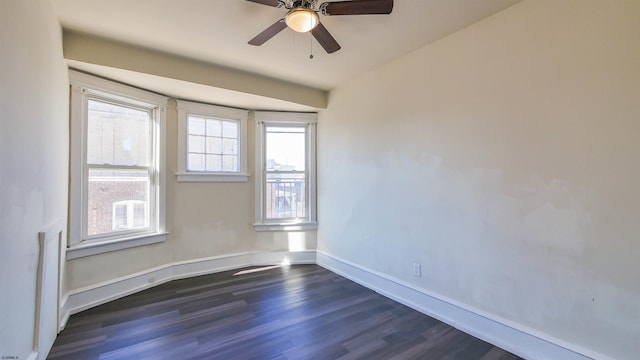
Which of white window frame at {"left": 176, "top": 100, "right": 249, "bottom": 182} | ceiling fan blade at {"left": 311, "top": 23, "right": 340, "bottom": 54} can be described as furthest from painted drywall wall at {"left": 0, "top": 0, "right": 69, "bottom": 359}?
ceiling fan blade at {"left": 311, "top": 23, "right": 340, "bottom": 54}

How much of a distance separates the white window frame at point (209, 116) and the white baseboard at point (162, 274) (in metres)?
1.11

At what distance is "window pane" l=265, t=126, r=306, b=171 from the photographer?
4363 mm

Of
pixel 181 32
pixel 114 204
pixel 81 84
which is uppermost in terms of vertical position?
pixel 181 32

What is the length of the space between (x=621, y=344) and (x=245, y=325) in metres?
2.57

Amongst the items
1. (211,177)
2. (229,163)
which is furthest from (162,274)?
(229,163)

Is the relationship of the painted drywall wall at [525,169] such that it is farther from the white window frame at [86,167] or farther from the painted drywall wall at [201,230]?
the white window frame at [86,167]

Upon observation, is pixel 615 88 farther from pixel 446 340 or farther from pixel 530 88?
pixel 446 340

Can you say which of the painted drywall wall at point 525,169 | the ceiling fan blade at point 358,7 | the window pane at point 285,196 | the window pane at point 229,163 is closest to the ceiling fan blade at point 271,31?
the ceiling fan blade at point 358,7

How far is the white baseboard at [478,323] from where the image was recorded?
1.95 meters

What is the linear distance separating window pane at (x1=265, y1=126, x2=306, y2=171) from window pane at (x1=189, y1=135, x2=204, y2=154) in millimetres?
901

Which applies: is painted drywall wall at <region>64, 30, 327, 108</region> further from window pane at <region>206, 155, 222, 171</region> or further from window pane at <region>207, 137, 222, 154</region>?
window pane at <region>206, 155, 222, 171</region>

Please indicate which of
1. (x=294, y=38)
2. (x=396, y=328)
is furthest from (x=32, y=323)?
(x=294, y=38)

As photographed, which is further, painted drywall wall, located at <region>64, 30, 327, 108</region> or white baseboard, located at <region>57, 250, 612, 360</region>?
painted drywall wall, located at <region>64, 30, 327, 108</region>

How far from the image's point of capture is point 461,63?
2523 mm
